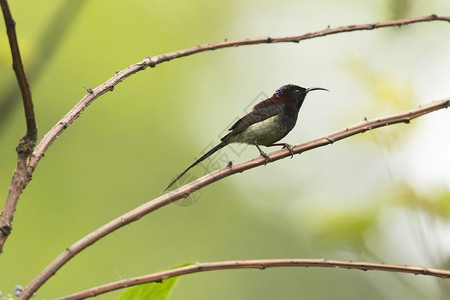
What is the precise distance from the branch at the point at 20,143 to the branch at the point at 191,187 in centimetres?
4

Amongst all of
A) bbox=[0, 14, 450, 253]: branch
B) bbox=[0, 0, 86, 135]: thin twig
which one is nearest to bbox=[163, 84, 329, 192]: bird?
bbox=[0, 0, 86, 135]: thin twig

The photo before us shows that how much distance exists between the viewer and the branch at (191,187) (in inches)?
16.3

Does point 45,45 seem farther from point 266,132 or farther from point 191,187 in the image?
point 191,187

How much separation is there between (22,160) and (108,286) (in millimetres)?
117

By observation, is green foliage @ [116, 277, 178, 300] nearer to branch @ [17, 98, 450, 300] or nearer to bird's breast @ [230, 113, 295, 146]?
branch @ [17, 98, 450, 300]

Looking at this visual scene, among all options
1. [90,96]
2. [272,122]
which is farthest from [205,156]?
[272,122]

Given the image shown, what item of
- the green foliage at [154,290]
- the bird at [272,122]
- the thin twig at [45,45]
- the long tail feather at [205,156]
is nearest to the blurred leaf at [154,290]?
the green foliage at [154,290]

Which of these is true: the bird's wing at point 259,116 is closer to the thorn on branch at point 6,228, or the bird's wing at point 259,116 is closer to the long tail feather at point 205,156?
the long tail feather at point 205,156

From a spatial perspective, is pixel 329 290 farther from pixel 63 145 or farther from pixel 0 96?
pixel 0 96

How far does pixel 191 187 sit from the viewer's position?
0.49 metres

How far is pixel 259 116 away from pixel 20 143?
892 mm

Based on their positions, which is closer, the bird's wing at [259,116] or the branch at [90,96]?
the branch at [90,96]

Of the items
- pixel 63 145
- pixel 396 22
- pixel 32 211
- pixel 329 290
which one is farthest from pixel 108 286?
pixel 329 290

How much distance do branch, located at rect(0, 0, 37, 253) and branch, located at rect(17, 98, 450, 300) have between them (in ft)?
0.13
